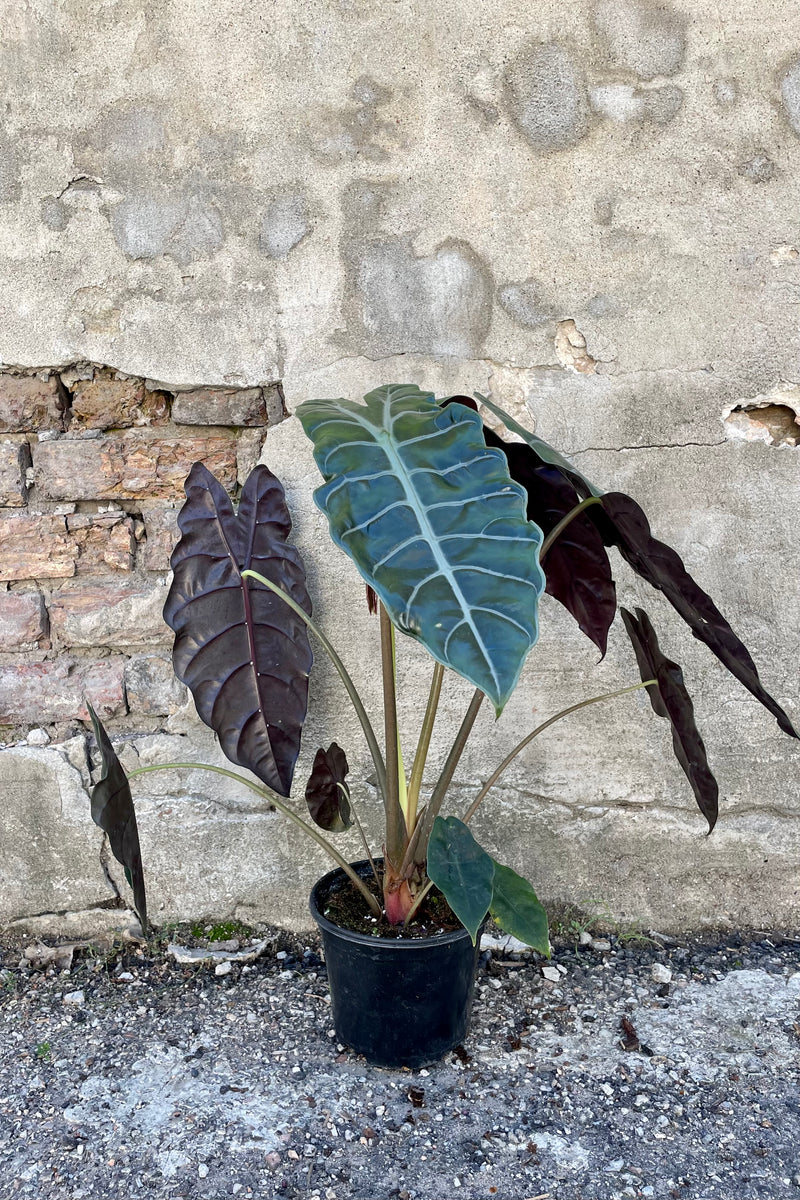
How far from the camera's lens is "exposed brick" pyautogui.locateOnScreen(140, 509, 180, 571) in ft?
6.09

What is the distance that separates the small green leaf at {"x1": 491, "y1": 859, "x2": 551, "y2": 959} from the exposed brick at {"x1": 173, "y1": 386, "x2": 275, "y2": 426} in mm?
1007

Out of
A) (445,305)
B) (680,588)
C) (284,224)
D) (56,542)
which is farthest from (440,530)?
(56,542)

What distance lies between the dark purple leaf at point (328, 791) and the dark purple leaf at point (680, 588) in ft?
2.19

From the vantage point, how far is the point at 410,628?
865 millimetres

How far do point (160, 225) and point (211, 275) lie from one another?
0.13 meters

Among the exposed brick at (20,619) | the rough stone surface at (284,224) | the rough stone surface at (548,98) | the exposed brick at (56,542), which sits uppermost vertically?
the rough stone surface at (548,98)

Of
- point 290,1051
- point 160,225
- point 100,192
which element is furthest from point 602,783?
point 100,192

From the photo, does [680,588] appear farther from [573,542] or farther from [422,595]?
[422,595]

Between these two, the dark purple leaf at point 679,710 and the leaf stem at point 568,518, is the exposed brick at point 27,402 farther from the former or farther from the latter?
the dark purple leaf at point 679,710

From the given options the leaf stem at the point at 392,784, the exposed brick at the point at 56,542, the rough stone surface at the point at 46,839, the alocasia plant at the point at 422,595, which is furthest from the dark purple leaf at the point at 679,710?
the rough stone surface at the point at 46,839

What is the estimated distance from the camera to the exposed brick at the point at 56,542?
1.86 metres

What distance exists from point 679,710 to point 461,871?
0.43 m

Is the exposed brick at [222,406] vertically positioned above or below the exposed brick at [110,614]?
above

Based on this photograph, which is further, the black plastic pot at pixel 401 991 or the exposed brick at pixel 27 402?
the exposed brick at pixel 27 402
